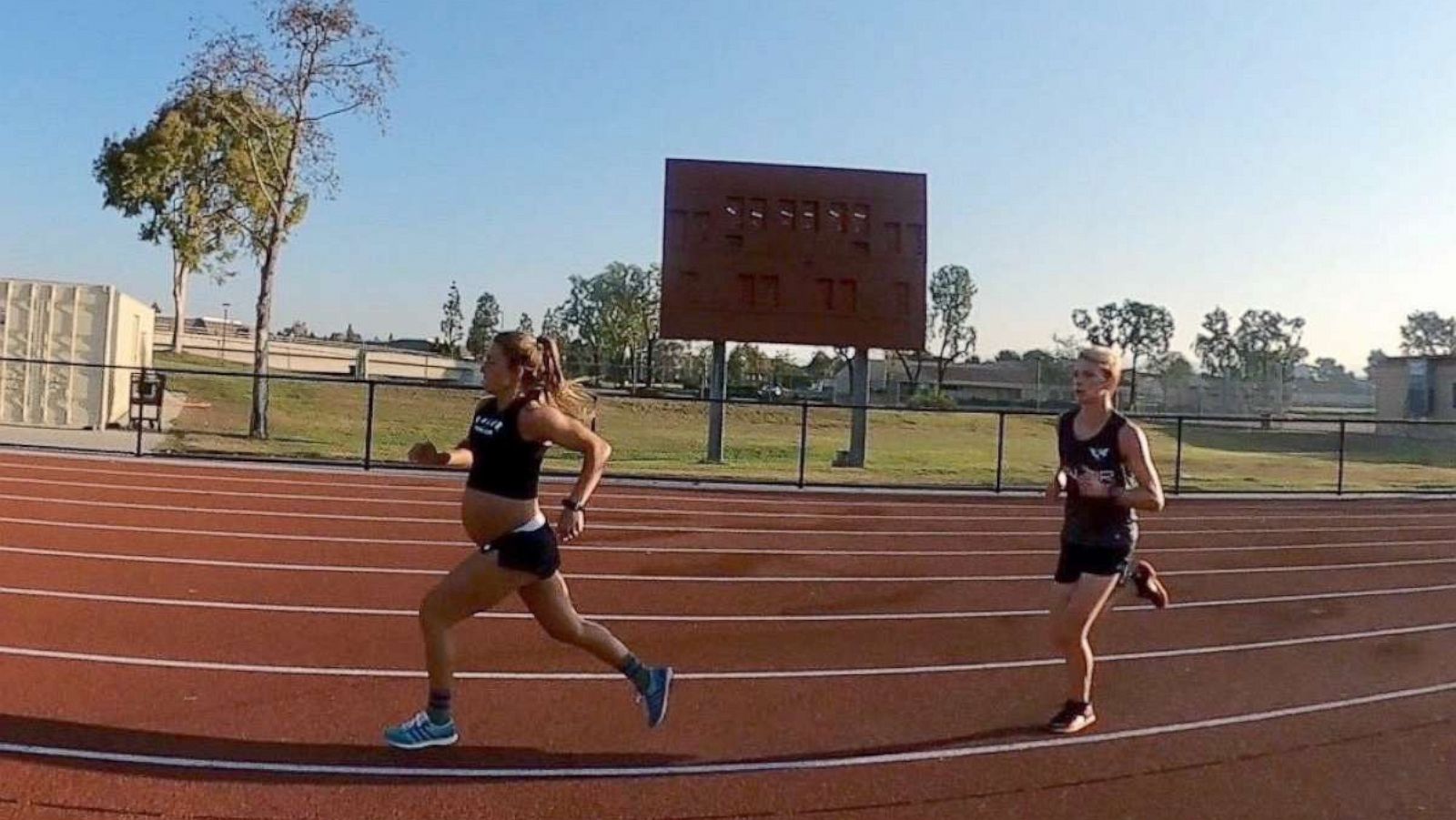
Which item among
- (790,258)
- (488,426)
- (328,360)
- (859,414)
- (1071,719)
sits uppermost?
(790,258)

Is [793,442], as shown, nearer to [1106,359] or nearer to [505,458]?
[1106,359]

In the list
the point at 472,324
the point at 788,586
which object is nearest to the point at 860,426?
the point at 788,586

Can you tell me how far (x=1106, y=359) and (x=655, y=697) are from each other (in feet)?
8.26

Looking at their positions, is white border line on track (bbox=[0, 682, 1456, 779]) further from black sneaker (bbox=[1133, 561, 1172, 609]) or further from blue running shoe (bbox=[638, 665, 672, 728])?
Answer: black sneaker (bbox=[1133, 561, 1172, 609])

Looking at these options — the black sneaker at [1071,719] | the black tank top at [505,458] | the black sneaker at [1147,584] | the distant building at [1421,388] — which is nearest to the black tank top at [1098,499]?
the black sneaker at [1147,584]

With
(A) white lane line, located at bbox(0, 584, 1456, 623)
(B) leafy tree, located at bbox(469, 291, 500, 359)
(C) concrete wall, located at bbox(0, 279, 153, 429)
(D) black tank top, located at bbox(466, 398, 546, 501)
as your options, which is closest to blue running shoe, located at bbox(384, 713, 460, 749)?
(D) black tank top, located at bbox(466, 398, 546, 501)

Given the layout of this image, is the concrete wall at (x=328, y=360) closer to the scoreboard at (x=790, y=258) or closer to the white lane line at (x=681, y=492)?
the scoreboard at (x=790, y=258)

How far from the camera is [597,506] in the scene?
14.9 metres

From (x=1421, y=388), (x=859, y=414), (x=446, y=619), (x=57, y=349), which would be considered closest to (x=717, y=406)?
(x=859, y=414)

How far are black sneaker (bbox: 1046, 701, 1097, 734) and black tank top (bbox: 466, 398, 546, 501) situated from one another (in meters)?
2.70

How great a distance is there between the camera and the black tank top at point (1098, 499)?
5.43 metres

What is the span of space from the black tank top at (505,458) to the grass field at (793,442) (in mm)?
14115

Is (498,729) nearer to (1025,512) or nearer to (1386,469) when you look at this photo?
(1025,512)

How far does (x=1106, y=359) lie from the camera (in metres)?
5.48
